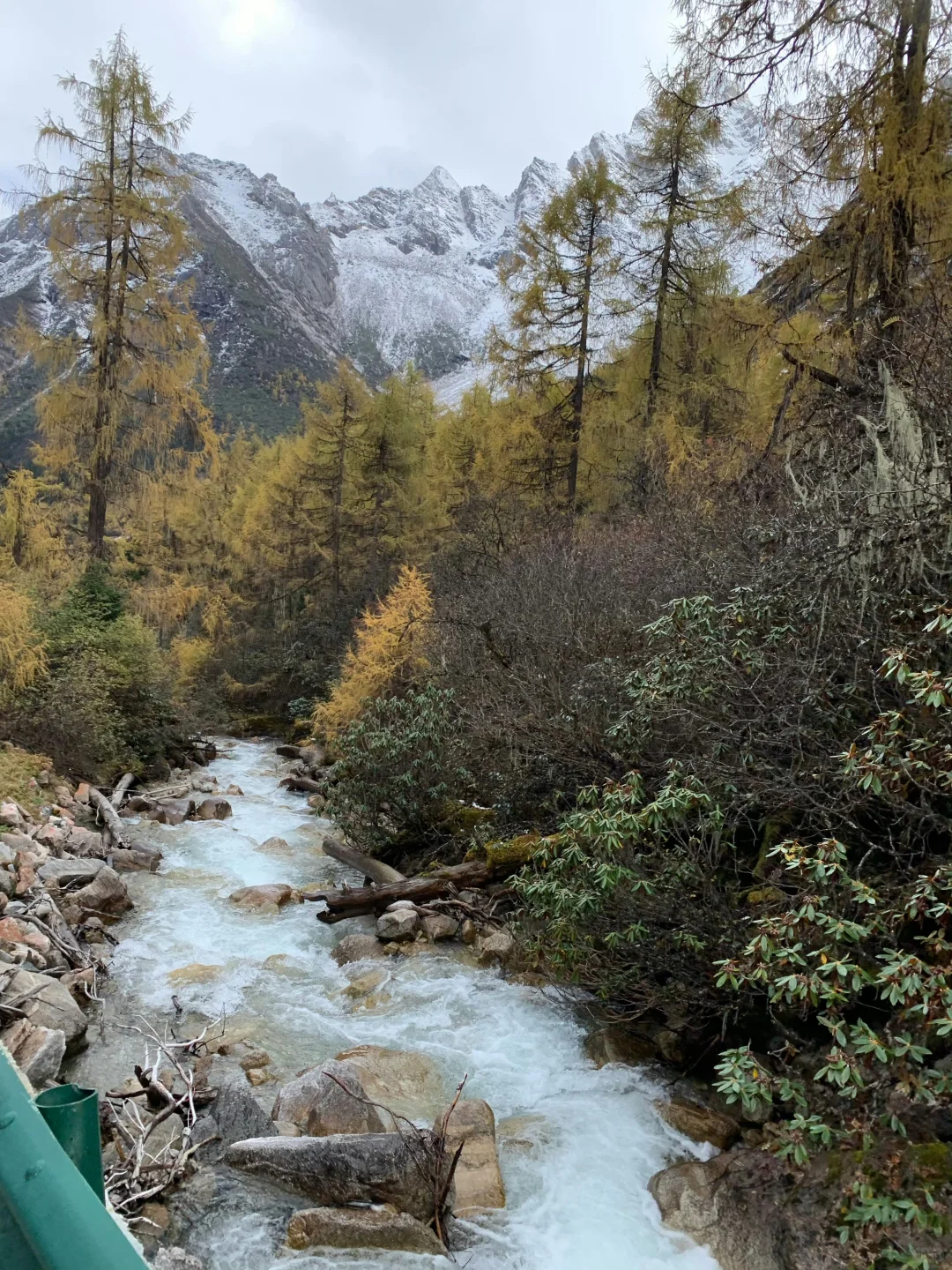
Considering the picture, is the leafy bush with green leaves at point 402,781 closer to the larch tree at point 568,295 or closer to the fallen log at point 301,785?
the fallen log at point 301,785

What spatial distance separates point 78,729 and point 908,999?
10959 millimetres

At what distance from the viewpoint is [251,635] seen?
24.4 m

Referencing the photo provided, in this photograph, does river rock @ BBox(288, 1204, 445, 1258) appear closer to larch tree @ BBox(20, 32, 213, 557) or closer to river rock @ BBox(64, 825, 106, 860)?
river rock @ BBox(64, 825, 106, 860)

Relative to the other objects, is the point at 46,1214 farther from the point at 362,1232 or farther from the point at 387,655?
the point at 387,655

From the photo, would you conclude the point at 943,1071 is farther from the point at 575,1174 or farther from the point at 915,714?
the point at 575,1174

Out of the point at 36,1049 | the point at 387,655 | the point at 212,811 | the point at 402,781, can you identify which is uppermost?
the point at 387,655

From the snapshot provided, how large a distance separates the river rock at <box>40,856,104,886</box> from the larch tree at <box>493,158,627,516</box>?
1064 cm

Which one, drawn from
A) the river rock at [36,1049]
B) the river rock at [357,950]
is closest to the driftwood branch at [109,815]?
the river rock at [357,950]

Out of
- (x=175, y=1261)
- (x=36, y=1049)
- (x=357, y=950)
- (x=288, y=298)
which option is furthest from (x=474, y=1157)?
(x=288, y=298)

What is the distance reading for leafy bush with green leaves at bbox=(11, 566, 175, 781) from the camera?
10570 millimetres

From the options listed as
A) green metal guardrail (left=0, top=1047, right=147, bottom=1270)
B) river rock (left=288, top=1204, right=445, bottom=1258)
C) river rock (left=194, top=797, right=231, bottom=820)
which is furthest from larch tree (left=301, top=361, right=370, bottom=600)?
green metal guardrail (left=0, top=1047, right=147, bottom=1270)

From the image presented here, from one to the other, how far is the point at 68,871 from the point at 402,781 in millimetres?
3525

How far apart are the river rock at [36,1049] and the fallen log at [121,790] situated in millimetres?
6299

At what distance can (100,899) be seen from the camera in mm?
7008
